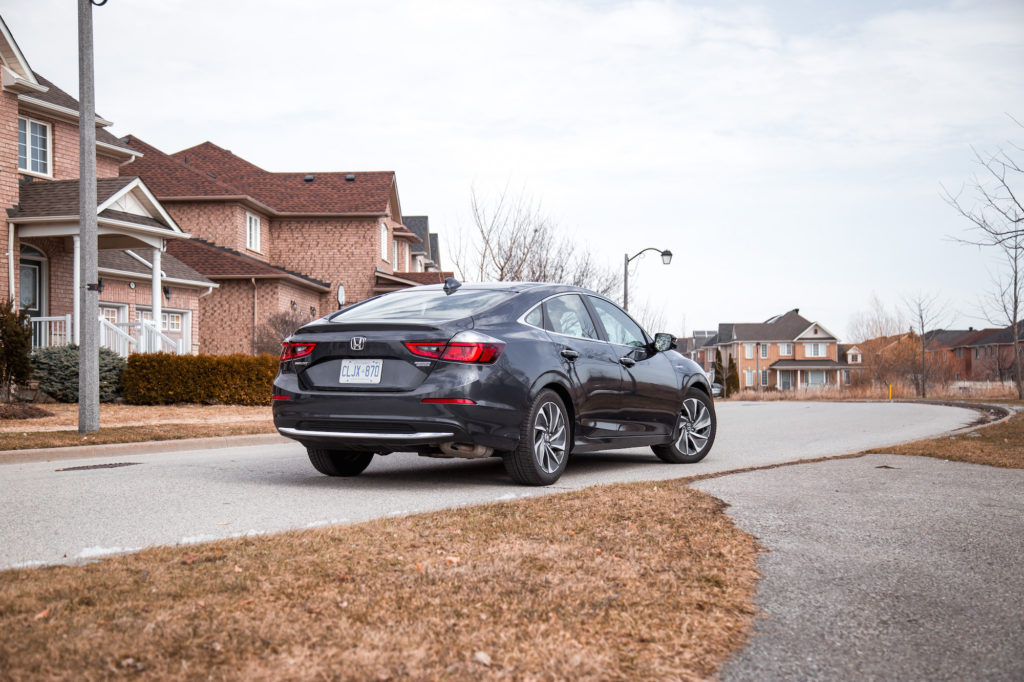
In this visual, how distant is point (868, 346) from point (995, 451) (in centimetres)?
6790

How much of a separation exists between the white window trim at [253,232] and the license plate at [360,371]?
3137cm

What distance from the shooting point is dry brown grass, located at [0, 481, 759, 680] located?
2.88 meters

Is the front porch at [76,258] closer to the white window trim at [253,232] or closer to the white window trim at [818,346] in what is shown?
the white window trim at [253,232]

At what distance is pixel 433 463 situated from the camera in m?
9.42

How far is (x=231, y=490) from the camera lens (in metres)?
7.16

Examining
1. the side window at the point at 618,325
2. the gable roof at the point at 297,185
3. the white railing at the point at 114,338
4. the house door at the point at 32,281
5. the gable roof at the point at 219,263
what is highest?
the gable roof at the point at 297,185

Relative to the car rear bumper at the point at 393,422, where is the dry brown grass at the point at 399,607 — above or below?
below

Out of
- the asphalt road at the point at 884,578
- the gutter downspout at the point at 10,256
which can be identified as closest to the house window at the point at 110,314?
the gutter downspout at the point at 10,256

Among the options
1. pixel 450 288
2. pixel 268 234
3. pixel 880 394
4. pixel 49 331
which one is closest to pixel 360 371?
pixel 450 288

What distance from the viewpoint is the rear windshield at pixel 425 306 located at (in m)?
7.25

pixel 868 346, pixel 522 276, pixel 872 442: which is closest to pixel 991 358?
pixel 868 346

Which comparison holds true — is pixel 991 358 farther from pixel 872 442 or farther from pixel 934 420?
pixel 872 442

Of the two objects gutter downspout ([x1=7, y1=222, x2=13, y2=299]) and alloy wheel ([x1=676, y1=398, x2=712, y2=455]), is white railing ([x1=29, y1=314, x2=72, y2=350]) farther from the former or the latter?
alloy wheel ([x1=676, y1=398, x2=712, y2=455])

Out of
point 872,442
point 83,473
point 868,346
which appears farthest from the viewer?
point 868,346
